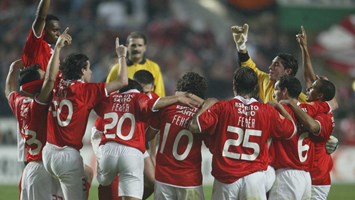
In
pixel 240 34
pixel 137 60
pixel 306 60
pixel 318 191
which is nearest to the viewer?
pixel 318 191

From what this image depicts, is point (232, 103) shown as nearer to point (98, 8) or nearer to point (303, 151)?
point (303, 151)

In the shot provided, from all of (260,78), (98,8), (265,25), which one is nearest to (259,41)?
(265,25)

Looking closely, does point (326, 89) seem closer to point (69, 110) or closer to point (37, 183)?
point (69, 110)

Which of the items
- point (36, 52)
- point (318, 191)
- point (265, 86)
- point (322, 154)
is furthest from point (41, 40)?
point (318, 191)

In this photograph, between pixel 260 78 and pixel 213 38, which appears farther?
pixel 213 38

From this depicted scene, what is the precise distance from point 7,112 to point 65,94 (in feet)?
30.1

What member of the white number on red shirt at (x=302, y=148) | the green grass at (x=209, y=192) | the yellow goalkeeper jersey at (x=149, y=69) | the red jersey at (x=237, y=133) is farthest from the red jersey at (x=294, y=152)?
the green grass at (x=209, y=192)

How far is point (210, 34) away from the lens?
2194 centimetres

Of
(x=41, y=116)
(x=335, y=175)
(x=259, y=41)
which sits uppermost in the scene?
(x=259, y=41)

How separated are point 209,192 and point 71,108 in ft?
22.0

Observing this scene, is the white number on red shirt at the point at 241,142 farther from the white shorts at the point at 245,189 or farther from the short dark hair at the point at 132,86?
the short dark hair at the point at 132,86

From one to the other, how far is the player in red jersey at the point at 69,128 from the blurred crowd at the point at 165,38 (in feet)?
32.9

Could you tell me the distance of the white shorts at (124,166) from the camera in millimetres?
9117

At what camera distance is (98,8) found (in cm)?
2169
